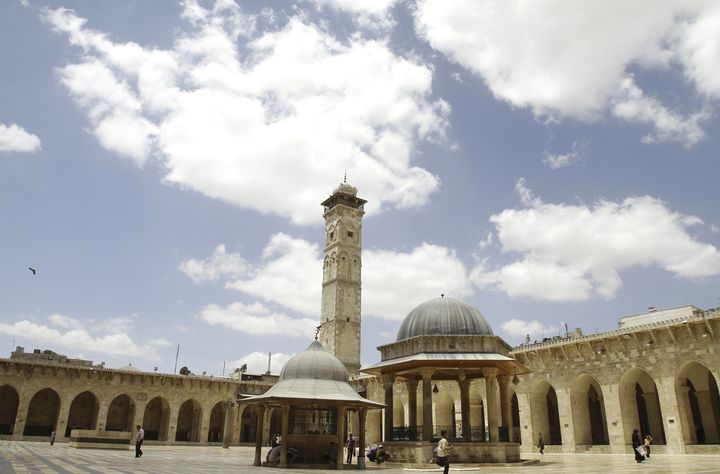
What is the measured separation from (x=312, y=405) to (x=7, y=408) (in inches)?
1289

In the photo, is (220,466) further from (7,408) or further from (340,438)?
(7,408)

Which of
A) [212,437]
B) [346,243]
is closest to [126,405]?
[212,437]

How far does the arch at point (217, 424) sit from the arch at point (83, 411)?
355 inches

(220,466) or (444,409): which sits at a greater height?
(444,409)

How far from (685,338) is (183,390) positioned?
3332cm

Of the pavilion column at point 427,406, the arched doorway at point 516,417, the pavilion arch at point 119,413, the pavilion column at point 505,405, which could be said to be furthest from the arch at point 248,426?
the pavilion column at point 427,406

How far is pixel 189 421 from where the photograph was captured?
44.3 meters

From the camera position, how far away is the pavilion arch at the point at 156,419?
132 ft

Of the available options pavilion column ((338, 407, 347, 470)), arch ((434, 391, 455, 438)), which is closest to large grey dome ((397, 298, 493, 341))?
pavilion column ((338, 407, 347, 470))

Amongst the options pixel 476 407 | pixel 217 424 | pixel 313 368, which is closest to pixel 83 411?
pixel 217 424

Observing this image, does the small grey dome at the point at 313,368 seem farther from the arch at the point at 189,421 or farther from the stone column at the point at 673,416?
the arch at the point at 189,421

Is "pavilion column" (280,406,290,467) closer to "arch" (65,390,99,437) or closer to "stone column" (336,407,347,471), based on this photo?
"stone column" (336,407,347,471)

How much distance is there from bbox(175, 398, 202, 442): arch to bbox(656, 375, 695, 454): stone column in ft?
105

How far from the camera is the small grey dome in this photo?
53.2ft
